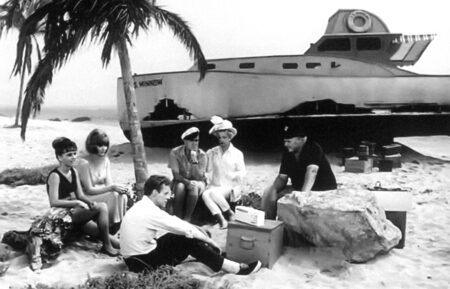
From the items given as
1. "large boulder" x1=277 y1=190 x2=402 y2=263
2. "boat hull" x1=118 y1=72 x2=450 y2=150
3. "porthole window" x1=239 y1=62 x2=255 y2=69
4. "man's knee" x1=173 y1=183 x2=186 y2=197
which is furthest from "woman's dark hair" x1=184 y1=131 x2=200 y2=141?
"porthole window" x1=239 y1=62 x2=255 y2=69

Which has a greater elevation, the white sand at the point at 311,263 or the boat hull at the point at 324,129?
the boat hull at the point at 324,129

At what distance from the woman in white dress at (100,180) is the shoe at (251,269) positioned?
102 centimetres

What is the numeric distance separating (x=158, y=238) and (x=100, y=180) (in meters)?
0.87

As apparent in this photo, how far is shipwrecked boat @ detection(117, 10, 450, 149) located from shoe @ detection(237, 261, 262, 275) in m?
4.93

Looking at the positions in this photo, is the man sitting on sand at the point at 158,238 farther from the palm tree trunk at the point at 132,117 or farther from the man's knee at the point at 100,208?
the palm tree trunk at the point at 132,117

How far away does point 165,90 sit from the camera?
316 inches

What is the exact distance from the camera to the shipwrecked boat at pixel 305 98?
7855mm

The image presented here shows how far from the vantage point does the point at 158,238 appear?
115 inches

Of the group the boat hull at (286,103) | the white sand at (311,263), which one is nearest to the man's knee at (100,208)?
the white sand at (311,263)

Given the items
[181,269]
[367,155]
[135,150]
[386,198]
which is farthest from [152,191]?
[367,155]

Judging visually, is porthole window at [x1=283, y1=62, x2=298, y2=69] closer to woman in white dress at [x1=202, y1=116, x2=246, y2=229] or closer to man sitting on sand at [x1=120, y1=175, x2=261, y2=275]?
woman in white dress at [x1=202, y1=116, x2=246, y2=229]

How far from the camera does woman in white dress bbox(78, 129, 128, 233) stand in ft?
11.3

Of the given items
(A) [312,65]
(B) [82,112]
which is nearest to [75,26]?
(A) [312,65]

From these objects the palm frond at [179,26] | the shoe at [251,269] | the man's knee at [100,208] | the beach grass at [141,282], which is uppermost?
the palm frond at [179,26]
